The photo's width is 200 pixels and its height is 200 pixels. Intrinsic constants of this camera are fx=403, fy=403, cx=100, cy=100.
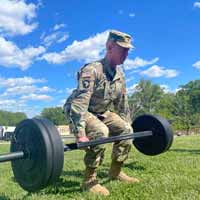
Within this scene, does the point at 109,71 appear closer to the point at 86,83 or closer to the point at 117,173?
the point at 86,83

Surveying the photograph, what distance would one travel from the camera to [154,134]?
6.26m

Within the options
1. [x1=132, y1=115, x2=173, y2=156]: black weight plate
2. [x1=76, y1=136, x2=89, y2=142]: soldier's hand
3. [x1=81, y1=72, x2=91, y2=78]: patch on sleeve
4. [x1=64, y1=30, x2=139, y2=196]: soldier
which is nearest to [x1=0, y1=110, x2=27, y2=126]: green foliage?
[x1=132, y1=115, x2=173, y2=156]: black weight plate

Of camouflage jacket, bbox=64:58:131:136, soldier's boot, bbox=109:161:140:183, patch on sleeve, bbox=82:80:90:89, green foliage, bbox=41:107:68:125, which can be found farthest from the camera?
green foliage, bbox=41:107:68:125

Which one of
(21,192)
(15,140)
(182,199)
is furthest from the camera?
(21,192)

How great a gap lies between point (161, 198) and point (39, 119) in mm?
1565

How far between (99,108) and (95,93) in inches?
11.9

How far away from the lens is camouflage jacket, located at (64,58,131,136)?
4875 mm

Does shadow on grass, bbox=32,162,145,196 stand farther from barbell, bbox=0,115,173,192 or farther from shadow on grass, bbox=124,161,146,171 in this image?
barbell, bbox=0,115,173,192

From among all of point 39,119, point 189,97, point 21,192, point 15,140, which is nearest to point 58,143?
point 39,119

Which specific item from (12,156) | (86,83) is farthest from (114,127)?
(12,156)

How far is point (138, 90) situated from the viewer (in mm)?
108812

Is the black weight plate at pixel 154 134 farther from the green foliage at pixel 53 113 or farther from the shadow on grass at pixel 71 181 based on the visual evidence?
the green foliage at pixel 53 113

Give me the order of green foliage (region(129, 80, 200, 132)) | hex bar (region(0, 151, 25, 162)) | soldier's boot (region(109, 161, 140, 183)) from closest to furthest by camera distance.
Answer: hex bar (region(0, 151, 25, 162)), soldier's boot (region(109, 161, 140, 183)), green foliage (region(129, 80, 200, 132))

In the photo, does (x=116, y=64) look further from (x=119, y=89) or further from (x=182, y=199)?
(x=182, y=199)
